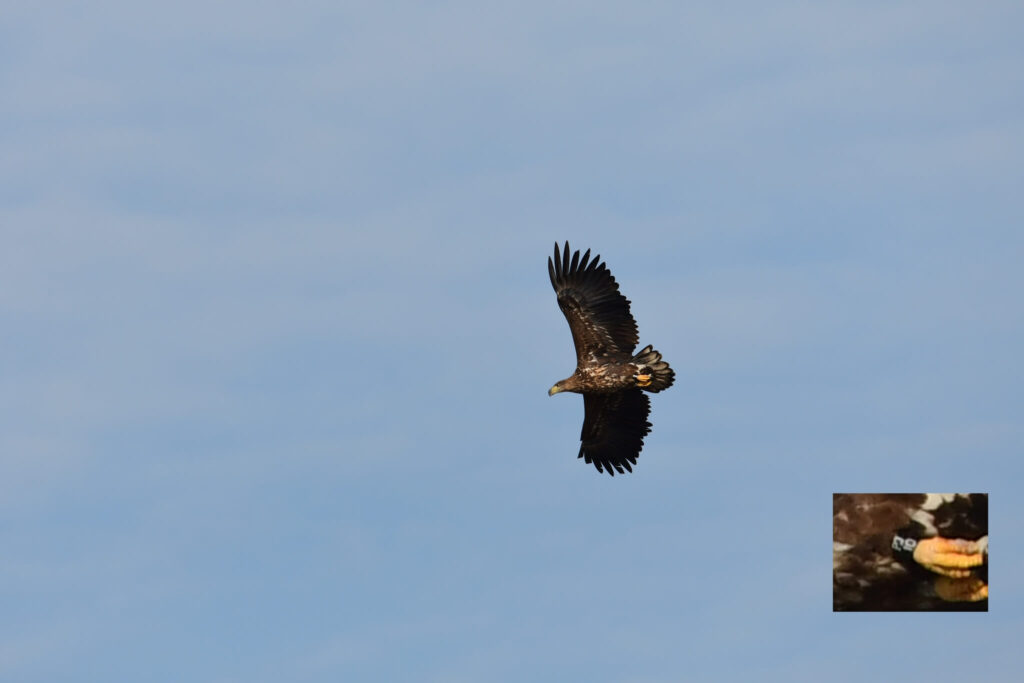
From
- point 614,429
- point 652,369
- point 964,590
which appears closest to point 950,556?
point 964,590

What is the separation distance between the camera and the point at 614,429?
3862cm

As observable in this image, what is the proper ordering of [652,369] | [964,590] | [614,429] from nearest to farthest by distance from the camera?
[964,590], [652,369], [614,429]

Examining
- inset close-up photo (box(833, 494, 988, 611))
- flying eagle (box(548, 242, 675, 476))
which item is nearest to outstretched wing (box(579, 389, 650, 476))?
flying eagle (box(548, 242, 675, 476))

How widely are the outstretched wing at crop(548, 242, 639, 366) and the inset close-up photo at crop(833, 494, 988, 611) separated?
379 inches

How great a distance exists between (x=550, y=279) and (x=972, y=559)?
12084 millimetres

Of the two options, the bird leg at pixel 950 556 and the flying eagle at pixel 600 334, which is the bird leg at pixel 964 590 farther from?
the flying eagle at pixel 600 334

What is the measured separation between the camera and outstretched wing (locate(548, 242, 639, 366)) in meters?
36.7

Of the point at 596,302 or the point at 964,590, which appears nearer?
the point at 964,590

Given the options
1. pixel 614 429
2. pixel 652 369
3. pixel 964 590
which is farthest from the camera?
pixel 614 429

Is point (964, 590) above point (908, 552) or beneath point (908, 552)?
beneath

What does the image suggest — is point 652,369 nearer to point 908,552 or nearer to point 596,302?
point 596,302

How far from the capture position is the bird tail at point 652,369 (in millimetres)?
36250

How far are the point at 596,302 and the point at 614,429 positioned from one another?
11.2 feet

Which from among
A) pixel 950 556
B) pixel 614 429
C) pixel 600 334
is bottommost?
pixel 950 556
